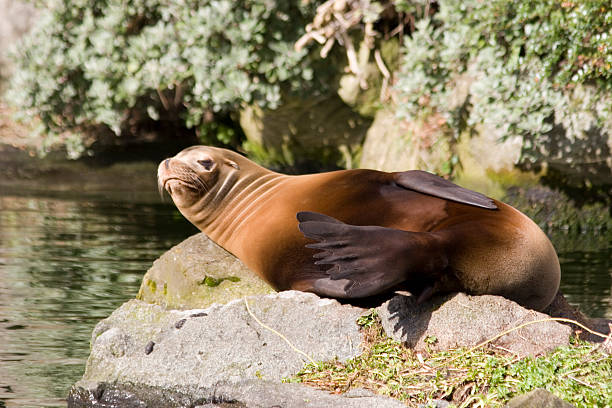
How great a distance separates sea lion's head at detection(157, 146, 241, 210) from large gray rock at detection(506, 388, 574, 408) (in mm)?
2768

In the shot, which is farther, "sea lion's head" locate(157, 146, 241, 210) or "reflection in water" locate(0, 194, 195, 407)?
"sea lion's head" locate(157, 146, 241, 210)

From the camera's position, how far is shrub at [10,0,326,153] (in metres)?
12.2

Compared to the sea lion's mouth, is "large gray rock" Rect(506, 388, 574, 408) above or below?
below

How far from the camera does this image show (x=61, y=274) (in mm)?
7754

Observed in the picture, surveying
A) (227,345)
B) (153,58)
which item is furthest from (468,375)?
(153,58)

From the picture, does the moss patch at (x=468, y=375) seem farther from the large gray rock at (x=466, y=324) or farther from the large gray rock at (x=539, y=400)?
the large gray rock at (x=539, y=400)

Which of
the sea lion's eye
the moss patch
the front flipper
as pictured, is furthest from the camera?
the sea lion's eye

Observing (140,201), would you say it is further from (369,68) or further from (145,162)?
(369,68)

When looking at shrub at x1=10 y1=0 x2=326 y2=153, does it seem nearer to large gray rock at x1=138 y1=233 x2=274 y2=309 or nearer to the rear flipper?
large gray rock at x1=138 y1=233 x2=274 y2=309

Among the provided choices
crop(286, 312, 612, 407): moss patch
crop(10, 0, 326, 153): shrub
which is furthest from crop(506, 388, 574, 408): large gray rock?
crop(10, 0, 326, 153): shrub

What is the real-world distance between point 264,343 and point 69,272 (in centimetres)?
388

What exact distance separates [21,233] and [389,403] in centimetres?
715

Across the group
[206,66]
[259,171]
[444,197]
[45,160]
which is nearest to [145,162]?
[45,160]

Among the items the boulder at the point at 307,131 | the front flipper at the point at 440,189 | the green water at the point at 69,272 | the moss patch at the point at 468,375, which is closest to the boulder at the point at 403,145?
the boulder at the point at 307,131
